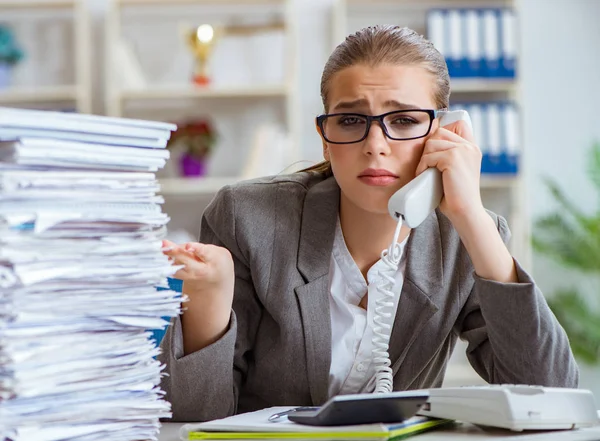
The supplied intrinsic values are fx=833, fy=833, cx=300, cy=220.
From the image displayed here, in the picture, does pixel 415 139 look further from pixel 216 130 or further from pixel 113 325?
pixel 216 130

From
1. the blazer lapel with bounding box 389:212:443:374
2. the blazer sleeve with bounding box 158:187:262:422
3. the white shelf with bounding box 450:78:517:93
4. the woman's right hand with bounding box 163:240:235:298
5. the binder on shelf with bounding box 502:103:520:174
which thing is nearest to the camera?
the woman's right hand with bounding box 163:240:235:298

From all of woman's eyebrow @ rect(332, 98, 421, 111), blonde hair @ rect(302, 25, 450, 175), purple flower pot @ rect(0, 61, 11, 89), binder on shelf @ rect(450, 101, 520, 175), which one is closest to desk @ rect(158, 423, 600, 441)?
woman's eyebrow @ rect(332, 98, 421, 111)

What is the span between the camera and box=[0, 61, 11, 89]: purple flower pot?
4160mm

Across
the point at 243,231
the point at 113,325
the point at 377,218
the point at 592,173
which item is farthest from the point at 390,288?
the point at 592,173

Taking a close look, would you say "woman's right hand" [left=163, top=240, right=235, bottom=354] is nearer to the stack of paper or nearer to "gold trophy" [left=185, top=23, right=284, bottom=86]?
the stack of paper

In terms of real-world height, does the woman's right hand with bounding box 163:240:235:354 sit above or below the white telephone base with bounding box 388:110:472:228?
below

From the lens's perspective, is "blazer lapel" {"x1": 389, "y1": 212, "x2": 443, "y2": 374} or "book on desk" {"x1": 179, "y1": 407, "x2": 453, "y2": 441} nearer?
"book on desk" {"x1": 179, "y1": 407, "x2": 453, "y2": 441}

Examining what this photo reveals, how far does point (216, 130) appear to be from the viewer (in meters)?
4.34

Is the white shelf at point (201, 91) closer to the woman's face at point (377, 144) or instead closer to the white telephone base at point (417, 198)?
the woman's face at point (377, 144)

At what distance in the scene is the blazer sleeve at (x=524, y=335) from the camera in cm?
129

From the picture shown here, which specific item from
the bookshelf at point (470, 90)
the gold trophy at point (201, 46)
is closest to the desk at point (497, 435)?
the bookshelf at point (470, 90)

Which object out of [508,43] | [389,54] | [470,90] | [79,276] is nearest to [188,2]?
[470,90]

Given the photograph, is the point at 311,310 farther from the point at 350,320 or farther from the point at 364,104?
the point at 364,104

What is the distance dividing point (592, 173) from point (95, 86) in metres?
2.54
